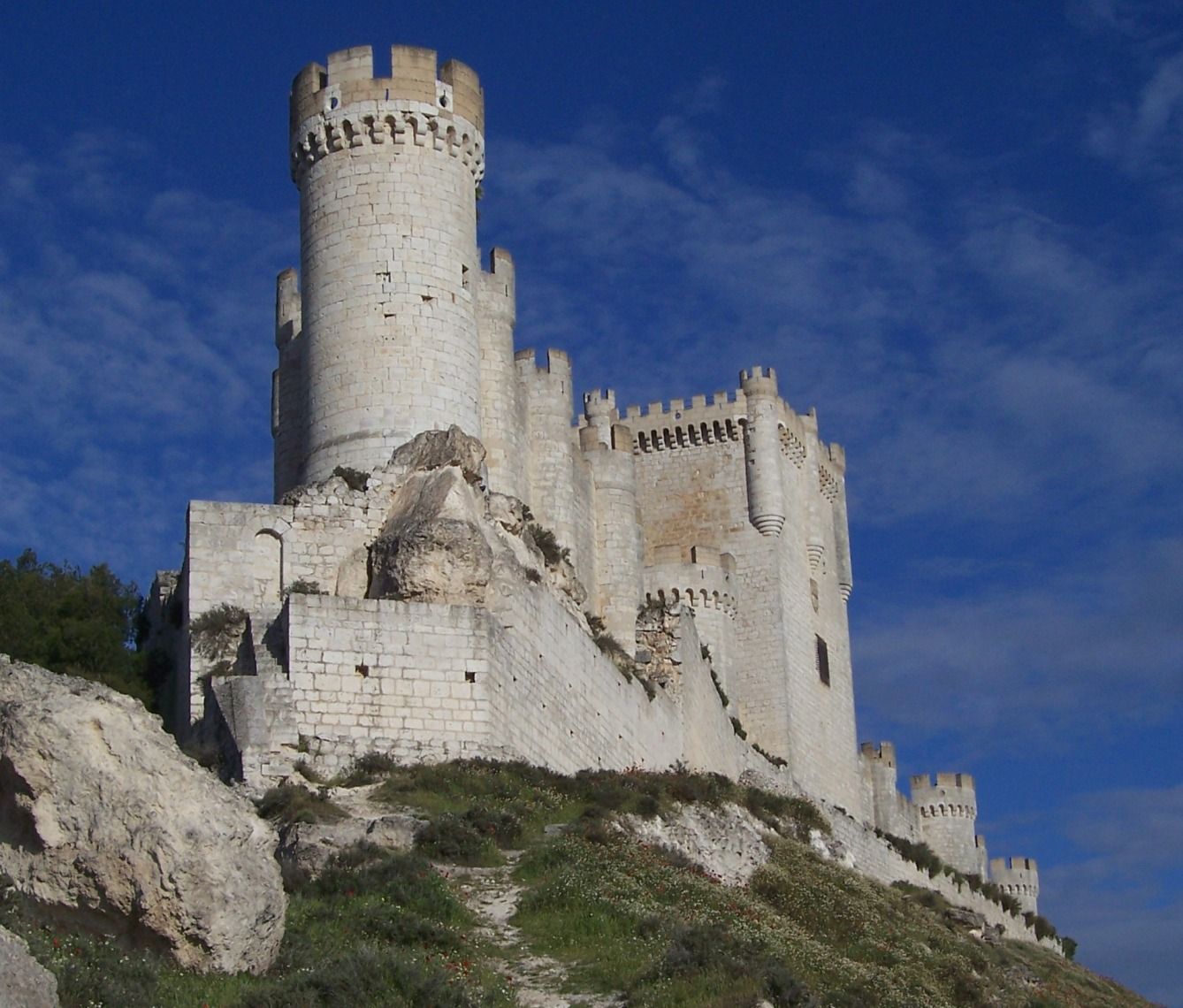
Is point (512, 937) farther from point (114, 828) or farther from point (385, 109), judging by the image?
point (385, 109)

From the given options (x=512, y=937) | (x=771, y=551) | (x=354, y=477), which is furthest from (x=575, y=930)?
(x=771, y=551)

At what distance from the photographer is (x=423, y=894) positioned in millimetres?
21484

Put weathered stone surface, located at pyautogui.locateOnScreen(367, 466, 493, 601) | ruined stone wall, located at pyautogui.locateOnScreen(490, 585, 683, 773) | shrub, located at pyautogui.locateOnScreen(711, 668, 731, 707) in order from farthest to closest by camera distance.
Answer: shrub, located at pyautogui.locateOnScreen(711, 668, 731, 707), weathered stone surface, located at pyautogui.locateOnScreen(367, 466, 493, 601), ruined stone wall, located at pyautogui.locateOnScreen(490, 585, 683, 773)

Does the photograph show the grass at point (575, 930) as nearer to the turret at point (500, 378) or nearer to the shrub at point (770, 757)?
the turret at point (500, 378)

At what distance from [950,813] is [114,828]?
5248 centimetres

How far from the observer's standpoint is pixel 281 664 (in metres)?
28.4

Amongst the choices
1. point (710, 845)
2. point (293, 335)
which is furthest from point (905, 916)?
point (293, 335)

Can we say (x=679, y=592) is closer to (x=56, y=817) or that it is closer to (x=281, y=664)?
(x=281, y=664)

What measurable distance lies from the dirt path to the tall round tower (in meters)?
11.8

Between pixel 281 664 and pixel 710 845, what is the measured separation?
6526 millimetres

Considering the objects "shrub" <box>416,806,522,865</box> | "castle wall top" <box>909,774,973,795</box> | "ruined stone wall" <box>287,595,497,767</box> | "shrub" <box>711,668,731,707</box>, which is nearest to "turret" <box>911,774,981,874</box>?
"castle wall top" <box>909,774,973,795</box>

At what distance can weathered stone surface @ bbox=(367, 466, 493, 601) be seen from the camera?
30.7 metres

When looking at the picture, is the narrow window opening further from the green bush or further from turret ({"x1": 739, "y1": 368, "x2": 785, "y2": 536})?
the green bush

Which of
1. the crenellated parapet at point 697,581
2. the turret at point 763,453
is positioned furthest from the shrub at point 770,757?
the turret at point 763,453
